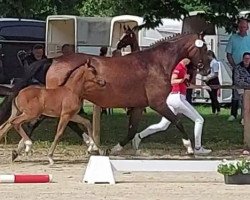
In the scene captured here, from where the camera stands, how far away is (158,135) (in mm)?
20625

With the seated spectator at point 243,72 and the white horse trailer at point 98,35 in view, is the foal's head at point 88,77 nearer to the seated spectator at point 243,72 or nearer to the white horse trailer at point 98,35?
the seated spectator at point 243,72

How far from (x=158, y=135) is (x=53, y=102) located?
214 inches

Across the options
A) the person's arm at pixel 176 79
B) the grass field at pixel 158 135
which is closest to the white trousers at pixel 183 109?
the person's arm at pixel 176 79

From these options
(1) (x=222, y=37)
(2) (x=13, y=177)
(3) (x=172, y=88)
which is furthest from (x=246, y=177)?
(1) (x=222, y=37)

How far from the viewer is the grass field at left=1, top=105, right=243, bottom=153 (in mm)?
18734

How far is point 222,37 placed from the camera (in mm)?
32656

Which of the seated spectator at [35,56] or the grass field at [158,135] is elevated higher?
the seated spectator at [35,56]

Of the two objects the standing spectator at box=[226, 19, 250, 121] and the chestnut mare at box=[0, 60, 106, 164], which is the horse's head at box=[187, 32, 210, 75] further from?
the standing spectator at box=[226, 19, 250, 121]

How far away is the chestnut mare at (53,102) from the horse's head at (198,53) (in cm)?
188

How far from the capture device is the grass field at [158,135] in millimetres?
18734

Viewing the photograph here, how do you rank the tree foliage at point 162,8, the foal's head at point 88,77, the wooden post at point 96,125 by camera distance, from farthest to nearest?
the tree foliage at point 162,8, the wooden post at point 96,125, the foal's head at point 88,77

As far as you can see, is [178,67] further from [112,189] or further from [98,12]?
[98,12]

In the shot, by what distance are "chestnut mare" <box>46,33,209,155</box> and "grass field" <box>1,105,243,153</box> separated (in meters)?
1.93

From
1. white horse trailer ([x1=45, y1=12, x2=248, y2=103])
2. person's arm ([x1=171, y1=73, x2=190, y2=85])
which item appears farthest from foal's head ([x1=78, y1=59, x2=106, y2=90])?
white horse trailer ([x1=45, y1=12, x2=248, y2=103])
